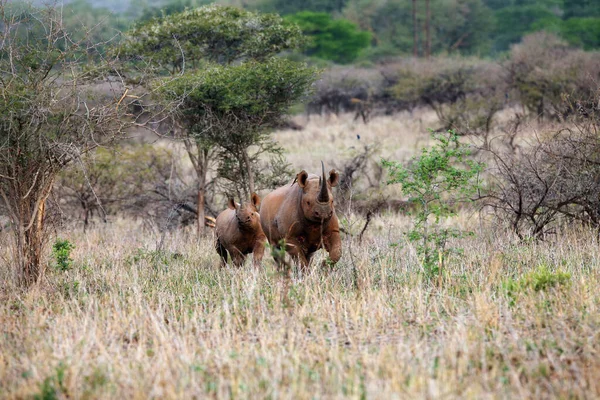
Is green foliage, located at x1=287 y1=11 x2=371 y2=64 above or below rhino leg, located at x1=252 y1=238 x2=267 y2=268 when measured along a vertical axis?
below

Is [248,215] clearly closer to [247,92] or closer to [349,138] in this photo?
[247,92]

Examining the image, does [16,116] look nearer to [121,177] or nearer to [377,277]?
[377,277]

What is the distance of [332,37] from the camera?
59594 millimetres

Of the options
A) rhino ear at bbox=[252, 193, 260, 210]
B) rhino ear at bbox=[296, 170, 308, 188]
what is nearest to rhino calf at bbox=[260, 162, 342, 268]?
rhino ear at bbox=[296, 170, 308, 188]

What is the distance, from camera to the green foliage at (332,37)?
5803 centimetres

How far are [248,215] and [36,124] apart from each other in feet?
10.9

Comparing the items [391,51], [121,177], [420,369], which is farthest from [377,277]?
[391,51]

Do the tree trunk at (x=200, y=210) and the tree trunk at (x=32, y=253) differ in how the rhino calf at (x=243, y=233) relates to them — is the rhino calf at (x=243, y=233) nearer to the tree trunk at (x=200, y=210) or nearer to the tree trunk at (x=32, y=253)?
the tree trunk at (x=32, y=253)

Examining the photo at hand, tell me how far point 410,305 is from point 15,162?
493 cm

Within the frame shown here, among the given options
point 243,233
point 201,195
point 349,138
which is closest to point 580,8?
point 349,138

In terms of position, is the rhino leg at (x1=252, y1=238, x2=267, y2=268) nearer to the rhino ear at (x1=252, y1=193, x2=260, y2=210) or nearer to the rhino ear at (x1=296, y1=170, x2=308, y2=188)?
the rhino ear at (x1=252, y1=193, x2=260, y2=210)

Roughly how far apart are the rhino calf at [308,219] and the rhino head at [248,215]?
0.70 metres

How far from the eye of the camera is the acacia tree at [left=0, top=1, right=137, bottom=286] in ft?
29.1

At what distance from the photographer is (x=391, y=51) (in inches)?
2339
